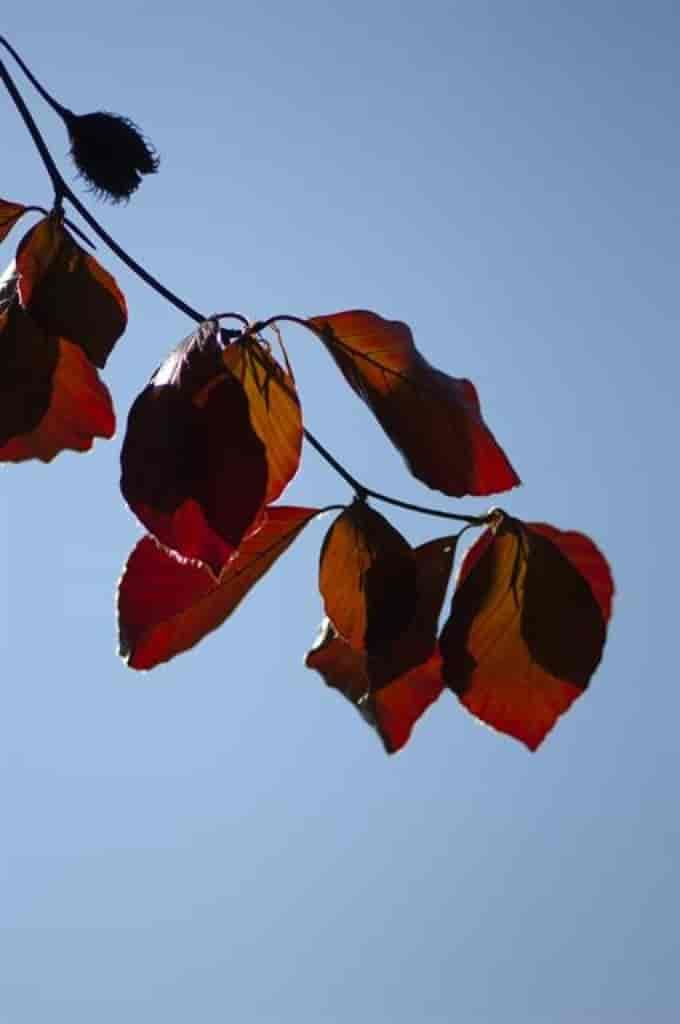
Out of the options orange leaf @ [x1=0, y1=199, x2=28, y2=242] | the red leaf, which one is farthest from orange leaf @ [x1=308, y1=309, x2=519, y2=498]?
orange leaf @ [x1=0, y1=199, x2=28, y2=242]

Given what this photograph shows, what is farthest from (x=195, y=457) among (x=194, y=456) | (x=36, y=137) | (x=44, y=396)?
(x=36, y=137)

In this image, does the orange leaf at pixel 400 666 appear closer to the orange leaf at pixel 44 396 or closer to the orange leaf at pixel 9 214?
the orange leaf at pixel 44 396

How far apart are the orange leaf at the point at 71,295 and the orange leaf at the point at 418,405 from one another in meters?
0.13

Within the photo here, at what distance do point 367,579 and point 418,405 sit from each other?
0.12m

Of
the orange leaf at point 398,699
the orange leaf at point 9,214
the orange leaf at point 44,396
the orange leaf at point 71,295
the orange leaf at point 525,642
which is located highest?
the orange leaf at point 9,214

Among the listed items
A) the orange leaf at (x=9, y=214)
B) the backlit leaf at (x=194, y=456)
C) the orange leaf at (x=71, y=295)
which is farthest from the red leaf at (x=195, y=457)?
the orange leaf at (x=9, y=214)

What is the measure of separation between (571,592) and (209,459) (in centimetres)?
26

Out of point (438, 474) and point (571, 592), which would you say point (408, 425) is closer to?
point (438, 474)

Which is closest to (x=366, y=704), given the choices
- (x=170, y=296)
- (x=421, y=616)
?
(x=421, y=616)

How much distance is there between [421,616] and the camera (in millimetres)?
835

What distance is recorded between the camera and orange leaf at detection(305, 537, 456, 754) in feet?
2.71

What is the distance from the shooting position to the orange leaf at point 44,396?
79 centimetres

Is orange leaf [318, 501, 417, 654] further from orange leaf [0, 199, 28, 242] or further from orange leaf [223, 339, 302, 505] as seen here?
orange leaf [0, 199, 28, 242]

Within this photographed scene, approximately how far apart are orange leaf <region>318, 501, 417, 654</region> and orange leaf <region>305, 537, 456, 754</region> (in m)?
0.01
